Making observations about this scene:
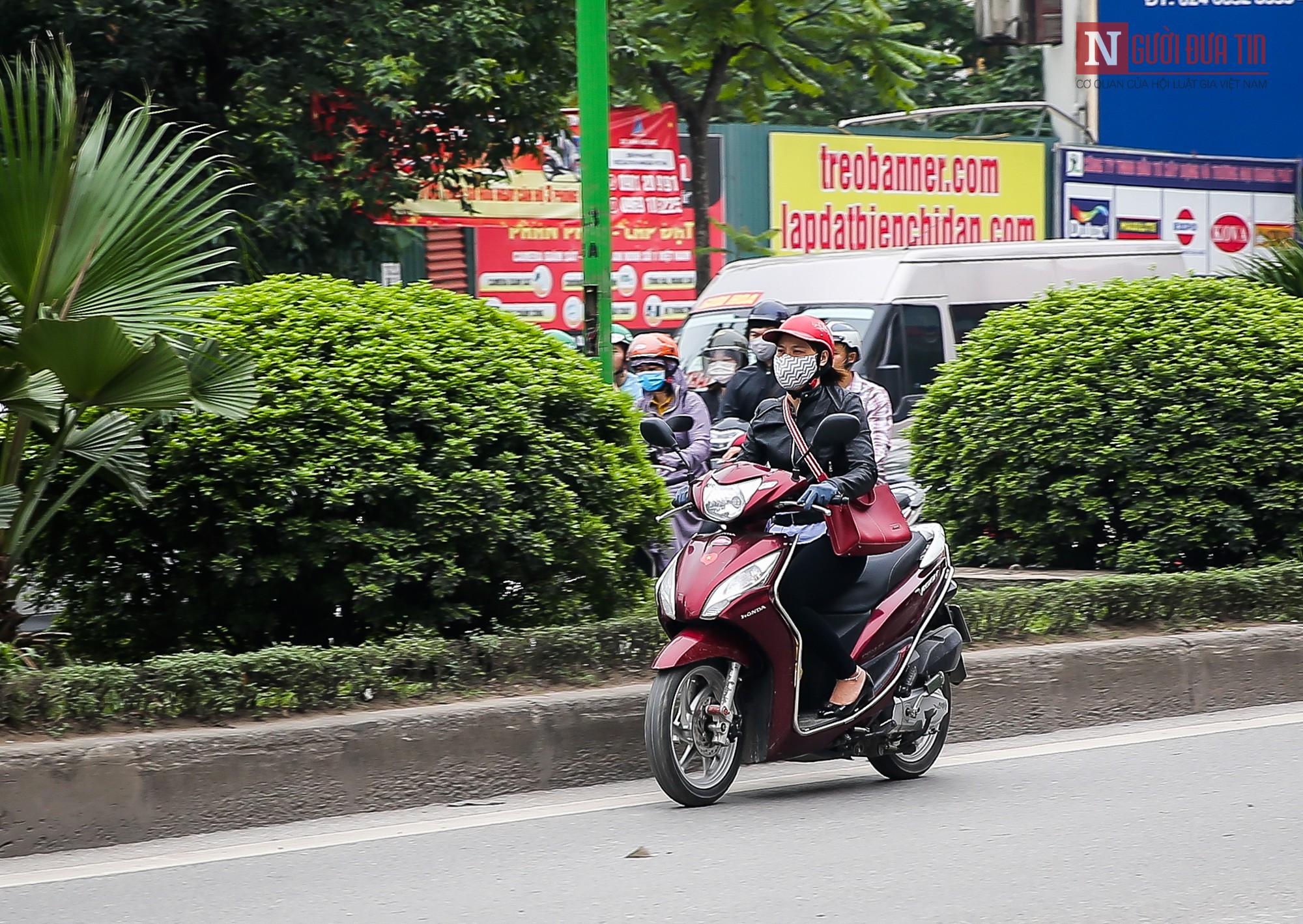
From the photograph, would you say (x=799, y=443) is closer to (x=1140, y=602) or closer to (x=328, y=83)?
(x=1140, y=602)

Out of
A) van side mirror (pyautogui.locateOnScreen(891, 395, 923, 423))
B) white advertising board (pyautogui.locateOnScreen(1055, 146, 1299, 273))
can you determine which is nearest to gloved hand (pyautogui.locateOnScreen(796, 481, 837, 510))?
van side mirror (pyautogui.locateOnScreen(891, 395, 923, 423))

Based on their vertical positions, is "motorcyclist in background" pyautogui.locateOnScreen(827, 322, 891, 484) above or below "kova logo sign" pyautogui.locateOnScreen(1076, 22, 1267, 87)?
below

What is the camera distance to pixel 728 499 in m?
5.89

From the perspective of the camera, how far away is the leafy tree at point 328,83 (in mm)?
12023

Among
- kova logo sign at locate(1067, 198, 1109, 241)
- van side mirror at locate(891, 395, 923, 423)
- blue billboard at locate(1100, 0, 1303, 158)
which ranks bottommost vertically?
van side mirror at locate(891, 395, 923, 423)

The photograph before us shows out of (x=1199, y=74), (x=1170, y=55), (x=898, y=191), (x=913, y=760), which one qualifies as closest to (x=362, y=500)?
(x=913, y=760)

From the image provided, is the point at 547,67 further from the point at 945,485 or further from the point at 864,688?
the point at 864,688

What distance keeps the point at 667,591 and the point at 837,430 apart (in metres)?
0.79

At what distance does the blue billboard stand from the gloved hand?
76.4 ft

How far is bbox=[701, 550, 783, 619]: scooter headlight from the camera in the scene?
5.79 m

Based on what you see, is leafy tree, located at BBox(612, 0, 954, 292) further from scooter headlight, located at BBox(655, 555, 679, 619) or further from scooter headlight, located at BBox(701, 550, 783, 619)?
scooter headlight, located at BBox(701, 550, 783, 619)

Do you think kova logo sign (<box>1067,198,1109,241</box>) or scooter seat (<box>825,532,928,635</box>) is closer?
scooter seat (<box>825,532,928,635</box>)

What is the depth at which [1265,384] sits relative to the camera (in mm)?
8672

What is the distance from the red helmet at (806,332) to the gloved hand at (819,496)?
59cm
